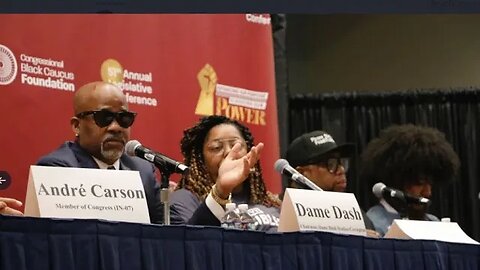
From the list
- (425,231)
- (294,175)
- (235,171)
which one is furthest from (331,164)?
(235,171)

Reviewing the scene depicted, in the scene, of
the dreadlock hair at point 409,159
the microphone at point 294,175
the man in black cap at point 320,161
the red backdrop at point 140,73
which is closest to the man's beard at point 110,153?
the microphone at point 294,175

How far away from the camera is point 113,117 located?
A: 3.71 meters

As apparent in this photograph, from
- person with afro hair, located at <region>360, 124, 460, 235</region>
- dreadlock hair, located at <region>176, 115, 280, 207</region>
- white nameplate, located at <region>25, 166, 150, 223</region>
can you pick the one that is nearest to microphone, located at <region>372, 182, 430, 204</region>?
dreadlock hair, located at <region>176, 115, 280, 207</region>

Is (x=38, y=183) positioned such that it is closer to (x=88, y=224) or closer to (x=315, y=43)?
(x=88, y=224)

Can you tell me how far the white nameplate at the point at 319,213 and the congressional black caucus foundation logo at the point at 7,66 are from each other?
73.7 inches

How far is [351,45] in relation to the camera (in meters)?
7.95

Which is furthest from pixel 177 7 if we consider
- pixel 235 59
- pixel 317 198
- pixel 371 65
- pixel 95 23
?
pixel 371 65

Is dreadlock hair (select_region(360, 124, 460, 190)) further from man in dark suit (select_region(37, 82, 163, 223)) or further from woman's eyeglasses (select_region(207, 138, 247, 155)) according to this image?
man in dark suit (select_region(37, 82, 163, 223))

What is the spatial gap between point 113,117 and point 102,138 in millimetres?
101

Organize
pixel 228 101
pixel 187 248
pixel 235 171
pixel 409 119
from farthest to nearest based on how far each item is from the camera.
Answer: pixel 409 119
pixel 228 101
pixel 235 171
pixel 187 248

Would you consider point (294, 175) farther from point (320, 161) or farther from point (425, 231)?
point (320, 161)

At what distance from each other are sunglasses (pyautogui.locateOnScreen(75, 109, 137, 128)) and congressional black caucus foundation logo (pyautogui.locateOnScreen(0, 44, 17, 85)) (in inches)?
45.3

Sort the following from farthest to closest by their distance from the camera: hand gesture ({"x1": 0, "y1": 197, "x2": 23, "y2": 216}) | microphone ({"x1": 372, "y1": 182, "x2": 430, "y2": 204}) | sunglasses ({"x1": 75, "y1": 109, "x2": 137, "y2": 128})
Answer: microphone ({"x1": 372, "y1": 182, "x2": 430, "y2": 204})
sunglasses ({"x1": 75, "y1": 109, "x2": 137, "y2": 128})
hand gesture ({"x1": 0, "y1": 197, "x2": 23, "y2": 216})

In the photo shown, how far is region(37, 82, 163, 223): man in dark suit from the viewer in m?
3.72
